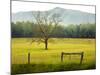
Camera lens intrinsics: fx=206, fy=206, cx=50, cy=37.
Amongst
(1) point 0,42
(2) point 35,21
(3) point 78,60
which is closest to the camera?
(1) point 0,42

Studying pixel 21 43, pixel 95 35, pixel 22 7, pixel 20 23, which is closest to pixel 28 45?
pixel 21 43

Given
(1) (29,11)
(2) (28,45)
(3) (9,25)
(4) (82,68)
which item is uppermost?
(1) (29,11)

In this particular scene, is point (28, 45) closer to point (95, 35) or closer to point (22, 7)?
point (22, 7)

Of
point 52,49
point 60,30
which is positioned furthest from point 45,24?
point 52,49

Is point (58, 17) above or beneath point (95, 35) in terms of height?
above

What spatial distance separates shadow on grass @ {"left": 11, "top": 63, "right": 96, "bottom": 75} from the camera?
2238 mm

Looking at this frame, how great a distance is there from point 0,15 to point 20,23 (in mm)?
230

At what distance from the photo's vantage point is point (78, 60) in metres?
2.50

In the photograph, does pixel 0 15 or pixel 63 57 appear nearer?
pixel 0 15

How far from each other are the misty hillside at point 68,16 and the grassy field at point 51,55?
0.22 m

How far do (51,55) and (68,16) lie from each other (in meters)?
0.51

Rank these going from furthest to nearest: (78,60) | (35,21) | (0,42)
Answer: (78,60)
(35,21)
(0,42)

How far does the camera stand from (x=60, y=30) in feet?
7.95

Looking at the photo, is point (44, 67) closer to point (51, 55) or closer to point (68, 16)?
point (51, 55)
